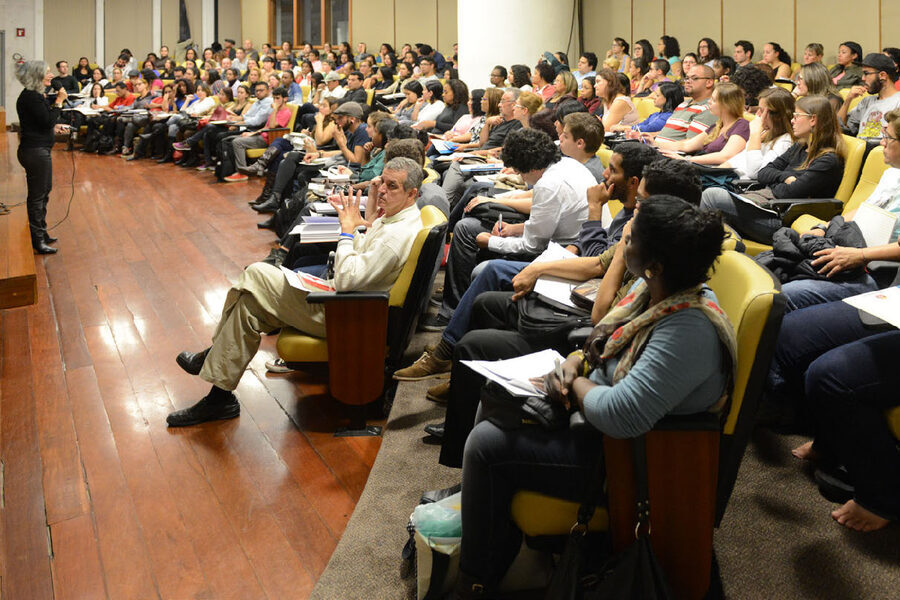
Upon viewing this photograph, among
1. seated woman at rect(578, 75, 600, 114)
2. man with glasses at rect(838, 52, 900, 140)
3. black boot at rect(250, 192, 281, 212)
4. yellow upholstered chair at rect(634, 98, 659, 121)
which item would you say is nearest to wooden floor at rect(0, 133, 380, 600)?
black boot at rect(250, 192, 281, 212)

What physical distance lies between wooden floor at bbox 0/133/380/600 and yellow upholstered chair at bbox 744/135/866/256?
1.87 m

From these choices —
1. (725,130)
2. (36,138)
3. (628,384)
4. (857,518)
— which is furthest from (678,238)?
(36,138)

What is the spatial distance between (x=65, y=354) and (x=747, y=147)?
11.6 feet

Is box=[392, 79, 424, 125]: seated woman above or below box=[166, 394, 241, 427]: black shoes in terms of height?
above

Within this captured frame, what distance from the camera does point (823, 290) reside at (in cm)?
255

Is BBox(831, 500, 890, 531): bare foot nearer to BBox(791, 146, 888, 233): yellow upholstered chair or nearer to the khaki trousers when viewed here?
BBox(791, 146, 888, 233): yellow upholstered chair

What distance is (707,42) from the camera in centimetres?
859

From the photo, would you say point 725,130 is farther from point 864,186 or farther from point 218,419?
point 218,419

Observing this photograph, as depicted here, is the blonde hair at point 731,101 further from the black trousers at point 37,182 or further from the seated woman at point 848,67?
the black trousers at point 37,182

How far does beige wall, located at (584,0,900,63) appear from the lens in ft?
27.4

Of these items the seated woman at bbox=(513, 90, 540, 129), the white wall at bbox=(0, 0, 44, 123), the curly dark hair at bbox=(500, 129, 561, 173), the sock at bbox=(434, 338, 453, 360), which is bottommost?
the sock at bbox=(434, 338, 453, 360)

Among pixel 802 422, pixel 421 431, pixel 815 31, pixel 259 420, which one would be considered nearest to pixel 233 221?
pixel 259 420

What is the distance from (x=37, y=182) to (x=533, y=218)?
409cm

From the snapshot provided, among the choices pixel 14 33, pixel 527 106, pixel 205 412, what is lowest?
pixel 205 412
